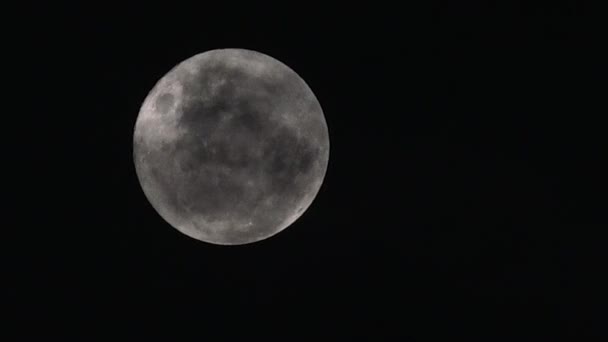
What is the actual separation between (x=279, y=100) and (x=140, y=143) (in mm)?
2115

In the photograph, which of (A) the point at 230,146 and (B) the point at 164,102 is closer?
(A) the point at 230,146

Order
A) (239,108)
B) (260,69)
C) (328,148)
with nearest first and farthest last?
(239,108)
(260,69)
(328,148)

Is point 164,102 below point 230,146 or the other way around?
the other way around

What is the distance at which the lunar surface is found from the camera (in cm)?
777

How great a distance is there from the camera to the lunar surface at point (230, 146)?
7.77m

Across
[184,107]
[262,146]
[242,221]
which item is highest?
[184,107]

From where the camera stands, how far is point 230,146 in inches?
303

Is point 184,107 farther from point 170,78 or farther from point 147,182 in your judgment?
point 147,182

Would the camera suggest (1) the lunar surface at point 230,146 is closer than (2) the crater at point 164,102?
Yes

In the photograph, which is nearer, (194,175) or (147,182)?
(194,175)

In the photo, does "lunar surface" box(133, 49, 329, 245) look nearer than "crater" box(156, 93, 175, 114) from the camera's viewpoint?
Yes

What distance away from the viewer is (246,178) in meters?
7.83

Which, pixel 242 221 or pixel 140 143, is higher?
pixel 140 143

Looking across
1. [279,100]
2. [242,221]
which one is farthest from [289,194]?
[279,100]
